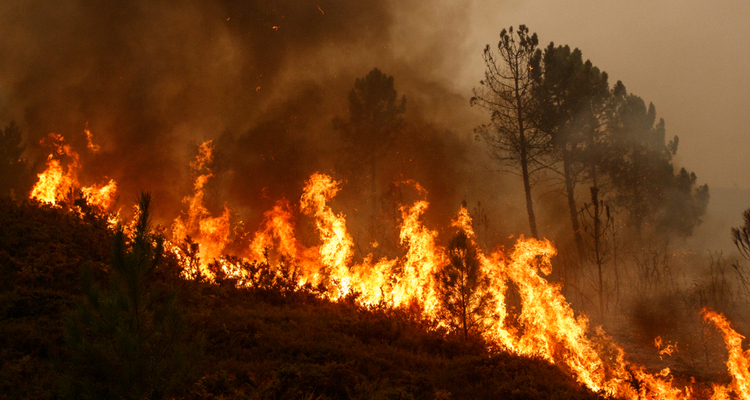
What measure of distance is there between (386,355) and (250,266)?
646 cm

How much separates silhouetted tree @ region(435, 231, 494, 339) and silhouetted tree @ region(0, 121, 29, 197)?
28385 mm

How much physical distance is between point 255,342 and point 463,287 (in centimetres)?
559

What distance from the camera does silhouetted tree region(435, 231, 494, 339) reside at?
1138 cm

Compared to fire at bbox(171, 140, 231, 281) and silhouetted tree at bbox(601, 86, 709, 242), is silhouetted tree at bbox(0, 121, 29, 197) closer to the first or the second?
fire at bbox(171, 140, 231, 281)

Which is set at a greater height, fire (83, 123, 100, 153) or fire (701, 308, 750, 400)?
fire (83, 123, 100, 153)

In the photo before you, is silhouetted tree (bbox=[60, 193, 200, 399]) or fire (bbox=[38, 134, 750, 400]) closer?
silhouetted tree (bbox=[60, 193, 200, 399])

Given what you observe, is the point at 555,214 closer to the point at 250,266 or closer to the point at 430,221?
the point at 430,221

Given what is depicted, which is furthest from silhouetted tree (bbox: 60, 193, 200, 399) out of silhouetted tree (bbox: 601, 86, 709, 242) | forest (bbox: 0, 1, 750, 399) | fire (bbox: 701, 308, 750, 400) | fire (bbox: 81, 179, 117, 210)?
silhouetted tree (bbox: 601, 86, 709, 242)

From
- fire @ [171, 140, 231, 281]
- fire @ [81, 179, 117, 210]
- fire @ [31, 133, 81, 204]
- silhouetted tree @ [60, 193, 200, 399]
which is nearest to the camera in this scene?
silhouetted tree @ [60, 193, 200, 399]

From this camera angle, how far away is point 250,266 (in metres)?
14.1

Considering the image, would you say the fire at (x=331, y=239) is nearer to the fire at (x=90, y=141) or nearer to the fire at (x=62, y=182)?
the fire at (x=62, y=182)

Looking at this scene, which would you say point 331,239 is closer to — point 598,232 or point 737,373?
point 598,232

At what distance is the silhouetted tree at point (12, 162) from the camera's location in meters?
26.1

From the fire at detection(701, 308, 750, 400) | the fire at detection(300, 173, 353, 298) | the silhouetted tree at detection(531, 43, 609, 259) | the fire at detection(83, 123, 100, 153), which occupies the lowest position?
the fire at detection(701, 308, 750, 400)
